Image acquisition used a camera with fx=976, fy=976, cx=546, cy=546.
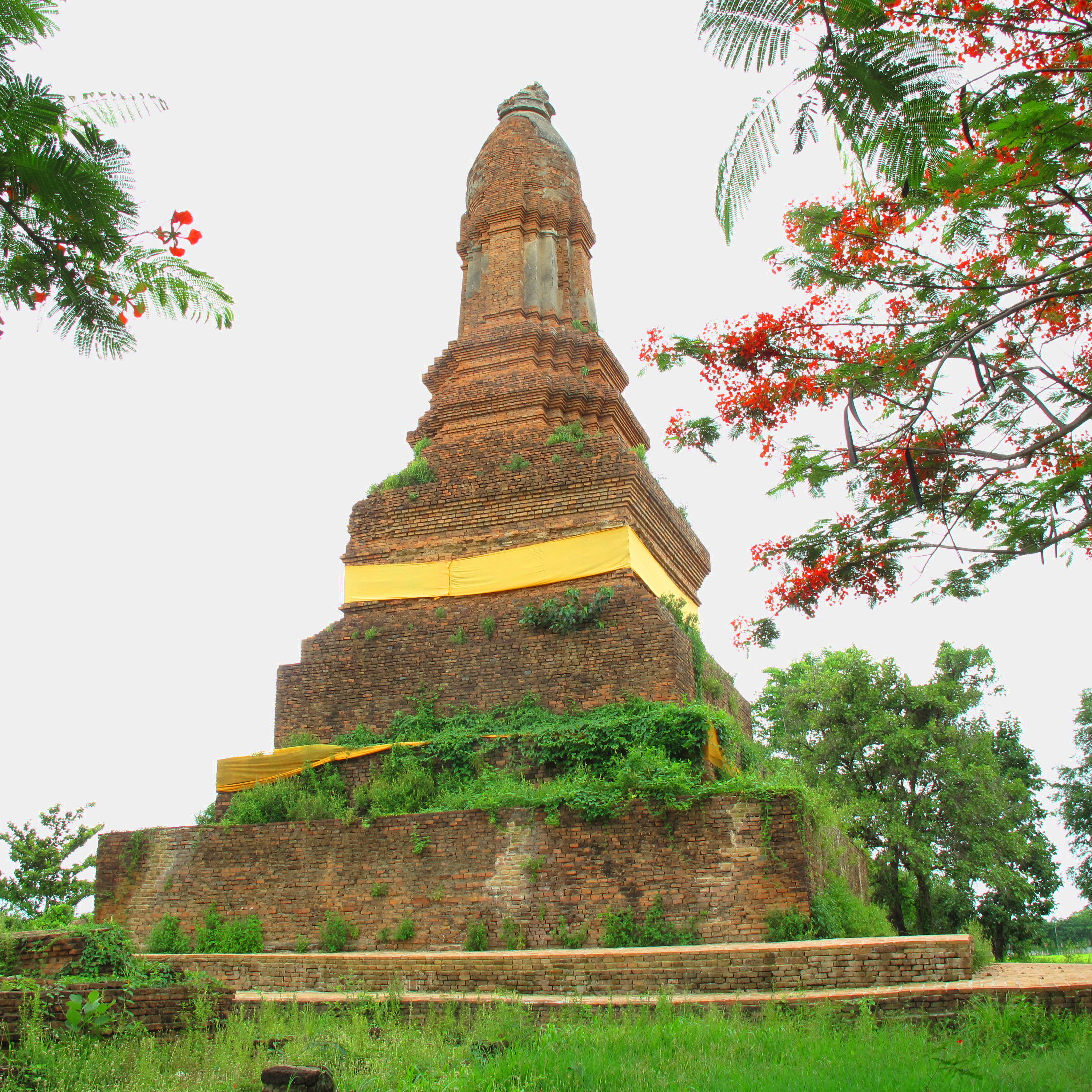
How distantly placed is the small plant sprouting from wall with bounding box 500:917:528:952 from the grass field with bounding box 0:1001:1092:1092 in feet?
7.62

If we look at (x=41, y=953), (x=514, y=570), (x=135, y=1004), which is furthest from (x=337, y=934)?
(x=514, y=570)

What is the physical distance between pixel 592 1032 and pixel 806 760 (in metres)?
17.6

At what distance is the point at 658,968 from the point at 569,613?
4846mm

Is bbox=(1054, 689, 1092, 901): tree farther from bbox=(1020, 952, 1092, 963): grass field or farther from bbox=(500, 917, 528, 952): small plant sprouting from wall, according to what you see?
bbox=(500, 917, 528, 952): small plant sprouting from wall

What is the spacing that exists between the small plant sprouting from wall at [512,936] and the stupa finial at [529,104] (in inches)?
571

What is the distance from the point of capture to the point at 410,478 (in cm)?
1359

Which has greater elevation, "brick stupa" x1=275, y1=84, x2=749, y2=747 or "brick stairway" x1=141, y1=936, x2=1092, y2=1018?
"brick stupa" x1=275, y1=84, x2=749, y2=747

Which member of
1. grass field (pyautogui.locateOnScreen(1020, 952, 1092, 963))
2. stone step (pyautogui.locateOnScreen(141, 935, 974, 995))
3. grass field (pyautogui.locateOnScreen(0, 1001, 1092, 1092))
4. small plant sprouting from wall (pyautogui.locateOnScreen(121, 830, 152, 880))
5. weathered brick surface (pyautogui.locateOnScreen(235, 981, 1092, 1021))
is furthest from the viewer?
grass field (pyautogui.locateOnScreen(1020, 952, 1092, 963))

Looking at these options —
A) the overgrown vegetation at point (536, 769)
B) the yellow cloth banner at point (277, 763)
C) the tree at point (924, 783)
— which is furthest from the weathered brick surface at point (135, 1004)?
the tree at point (924, 783)

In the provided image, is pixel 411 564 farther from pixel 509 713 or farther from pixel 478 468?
pixel 509 713

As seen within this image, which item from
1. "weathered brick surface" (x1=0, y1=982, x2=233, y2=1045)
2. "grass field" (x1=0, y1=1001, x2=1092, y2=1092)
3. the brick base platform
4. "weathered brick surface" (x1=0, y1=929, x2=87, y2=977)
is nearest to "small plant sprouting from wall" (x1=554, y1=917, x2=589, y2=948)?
the brick base platform

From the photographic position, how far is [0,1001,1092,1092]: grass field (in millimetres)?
4676

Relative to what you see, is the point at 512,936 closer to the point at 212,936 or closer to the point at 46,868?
the point at 212,936

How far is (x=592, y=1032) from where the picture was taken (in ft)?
19.2
